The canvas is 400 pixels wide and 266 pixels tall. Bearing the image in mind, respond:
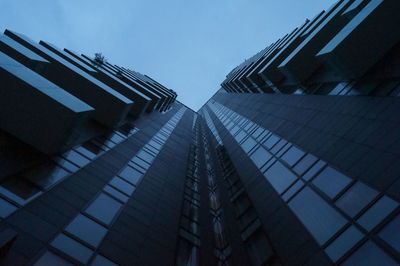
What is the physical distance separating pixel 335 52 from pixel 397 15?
120 inches

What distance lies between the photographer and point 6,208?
9273 mm

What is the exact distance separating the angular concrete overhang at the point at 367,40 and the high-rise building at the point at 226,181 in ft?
0.18

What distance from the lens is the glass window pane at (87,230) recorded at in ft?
34.9

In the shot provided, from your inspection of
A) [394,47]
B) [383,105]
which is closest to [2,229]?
[383,105]

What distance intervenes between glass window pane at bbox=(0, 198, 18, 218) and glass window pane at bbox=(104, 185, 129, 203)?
5.02 meters

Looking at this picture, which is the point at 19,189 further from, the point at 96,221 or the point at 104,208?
the point at 104,208

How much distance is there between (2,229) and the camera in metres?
8.59

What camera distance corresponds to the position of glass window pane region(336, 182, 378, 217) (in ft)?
34.7

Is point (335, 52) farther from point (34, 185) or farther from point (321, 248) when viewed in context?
point (34, 185)

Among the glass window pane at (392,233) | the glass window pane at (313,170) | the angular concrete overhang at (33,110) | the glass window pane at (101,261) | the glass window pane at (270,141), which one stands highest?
the angular concrete overhang at (33,110)

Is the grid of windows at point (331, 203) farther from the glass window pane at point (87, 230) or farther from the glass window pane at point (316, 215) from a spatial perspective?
the glass window pane at point (87, 230)

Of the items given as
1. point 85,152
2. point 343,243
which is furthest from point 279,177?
point 85,152

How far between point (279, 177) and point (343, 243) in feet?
21.6

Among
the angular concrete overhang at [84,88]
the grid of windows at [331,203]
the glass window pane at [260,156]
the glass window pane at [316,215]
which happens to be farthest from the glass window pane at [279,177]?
the angular concrete overhang at [84,88]
